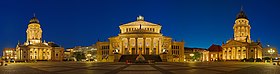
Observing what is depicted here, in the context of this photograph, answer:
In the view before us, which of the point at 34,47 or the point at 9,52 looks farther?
the point at 9,52

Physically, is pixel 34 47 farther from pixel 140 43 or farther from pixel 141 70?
pixel 141 70

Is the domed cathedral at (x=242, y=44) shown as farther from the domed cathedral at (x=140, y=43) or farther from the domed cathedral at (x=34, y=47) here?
the domed cathedral at (x=34, y=47)

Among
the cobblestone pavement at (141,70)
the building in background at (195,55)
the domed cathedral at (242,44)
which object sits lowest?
the building in background at (195,55)

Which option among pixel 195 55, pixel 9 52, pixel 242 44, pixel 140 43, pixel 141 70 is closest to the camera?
pixel 141 70

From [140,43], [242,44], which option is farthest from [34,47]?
[242,44]

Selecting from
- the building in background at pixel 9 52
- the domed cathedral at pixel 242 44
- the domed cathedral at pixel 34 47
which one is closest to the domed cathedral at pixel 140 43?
the domed cathedral at pixel 242 44

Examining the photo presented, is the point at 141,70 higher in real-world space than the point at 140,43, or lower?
lower

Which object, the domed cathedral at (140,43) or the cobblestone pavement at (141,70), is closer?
the cobblestone pavement at (141,70)

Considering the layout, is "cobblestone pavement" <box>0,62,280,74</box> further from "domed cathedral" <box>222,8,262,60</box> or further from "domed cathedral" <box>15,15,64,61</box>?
"domed cathedral" <box>15,15,64,61</box>

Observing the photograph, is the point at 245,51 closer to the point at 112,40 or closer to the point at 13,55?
the point at 112,40

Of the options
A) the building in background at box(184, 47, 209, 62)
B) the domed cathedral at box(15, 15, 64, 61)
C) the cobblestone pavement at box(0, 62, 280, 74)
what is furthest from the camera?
the building in background at box(184, 47, 209, 62)

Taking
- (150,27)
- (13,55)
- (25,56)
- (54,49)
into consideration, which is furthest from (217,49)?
(13,55)

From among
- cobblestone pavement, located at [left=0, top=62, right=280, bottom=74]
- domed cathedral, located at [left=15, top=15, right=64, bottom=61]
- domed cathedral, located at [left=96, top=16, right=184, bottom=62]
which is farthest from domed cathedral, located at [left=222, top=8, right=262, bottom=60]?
domed cathedral, located at [left=15, top=15, right=64, bottom=61]

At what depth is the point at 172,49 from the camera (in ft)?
405
